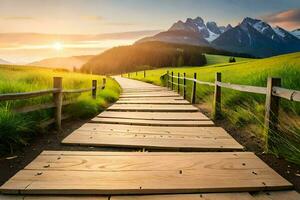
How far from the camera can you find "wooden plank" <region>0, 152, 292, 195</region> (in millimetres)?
2633

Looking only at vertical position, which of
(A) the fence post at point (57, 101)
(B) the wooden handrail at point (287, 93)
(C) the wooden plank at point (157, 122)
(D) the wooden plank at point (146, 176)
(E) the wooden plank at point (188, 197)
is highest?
(B) the wooden handrail at point (287, 93)

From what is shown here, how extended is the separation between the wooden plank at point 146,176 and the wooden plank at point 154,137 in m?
0.70

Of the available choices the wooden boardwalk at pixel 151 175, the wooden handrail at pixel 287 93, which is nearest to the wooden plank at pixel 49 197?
the wooden boardwalk at pixel 151 175

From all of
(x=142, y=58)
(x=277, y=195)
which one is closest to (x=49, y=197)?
(x=277, y=195)

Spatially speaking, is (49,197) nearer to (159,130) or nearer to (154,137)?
(154,137)

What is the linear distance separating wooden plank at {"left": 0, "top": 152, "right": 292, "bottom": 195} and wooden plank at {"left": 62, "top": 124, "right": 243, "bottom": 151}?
702 mm

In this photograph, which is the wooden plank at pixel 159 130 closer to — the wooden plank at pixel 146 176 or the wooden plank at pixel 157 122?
the wooden plank at pixel 157 122

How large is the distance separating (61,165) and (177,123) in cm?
337

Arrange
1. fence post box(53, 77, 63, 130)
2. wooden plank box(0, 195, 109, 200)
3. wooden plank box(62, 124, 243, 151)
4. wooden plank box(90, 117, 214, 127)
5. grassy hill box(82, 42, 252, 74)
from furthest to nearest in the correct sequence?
grassy hill box(82, 42, 252, 74), wooden plank box(90, 117, 214, 127), fence post box(53, 77, 63, 130), wooden plank box(62, 124, 243, 151), wooden plank box(0, 195, 109, 200)

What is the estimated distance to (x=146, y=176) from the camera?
294 centimetres

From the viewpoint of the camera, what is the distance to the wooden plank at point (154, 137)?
4316 millimetres

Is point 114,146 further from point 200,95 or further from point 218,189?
point 200,95

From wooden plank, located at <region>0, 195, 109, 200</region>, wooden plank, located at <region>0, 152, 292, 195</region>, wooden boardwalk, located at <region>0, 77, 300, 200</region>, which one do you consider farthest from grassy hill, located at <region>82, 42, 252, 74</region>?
wooden plank, located at <region>0, 195, 109, 200</region>

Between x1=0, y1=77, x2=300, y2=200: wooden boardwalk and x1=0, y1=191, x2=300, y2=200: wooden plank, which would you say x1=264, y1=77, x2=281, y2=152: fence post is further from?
x1=0, y1=191, x2=300, y2=200: wooden plank
